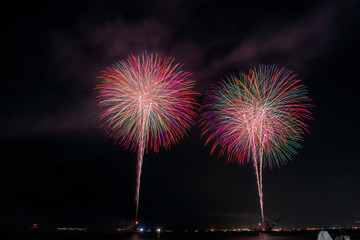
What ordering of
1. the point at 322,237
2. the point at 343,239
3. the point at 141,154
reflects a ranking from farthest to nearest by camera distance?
the point at 141,154
the point at 343,239
the point at 322,237

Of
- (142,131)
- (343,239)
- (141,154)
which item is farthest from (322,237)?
(141,154)

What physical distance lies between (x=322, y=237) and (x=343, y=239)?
15.5ft

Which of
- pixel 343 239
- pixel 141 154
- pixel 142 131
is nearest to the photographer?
pixel 343 239

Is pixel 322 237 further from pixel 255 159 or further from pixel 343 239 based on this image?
pixel 255 159

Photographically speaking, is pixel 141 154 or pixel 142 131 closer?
pixel 142 131

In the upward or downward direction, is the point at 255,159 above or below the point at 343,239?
above

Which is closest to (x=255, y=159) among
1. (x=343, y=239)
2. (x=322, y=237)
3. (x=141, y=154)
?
(x=141, y=154)

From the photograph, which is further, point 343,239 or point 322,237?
point 343,239

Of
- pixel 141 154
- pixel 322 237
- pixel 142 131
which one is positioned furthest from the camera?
pixel 141 154

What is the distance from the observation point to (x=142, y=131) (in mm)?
48188

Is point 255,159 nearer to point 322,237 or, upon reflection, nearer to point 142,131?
point 142,131

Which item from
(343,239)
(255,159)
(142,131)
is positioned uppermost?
(142,131)

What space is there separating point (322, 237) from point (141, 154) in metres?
37.8

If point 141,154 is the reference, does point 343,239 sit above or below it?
below
